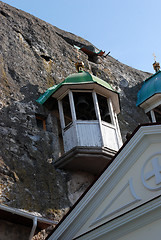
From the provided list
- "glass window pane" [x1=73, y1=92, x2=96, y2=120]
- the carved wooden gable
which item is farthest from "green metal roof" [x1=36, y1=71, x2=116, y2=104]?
the carved wooden gable

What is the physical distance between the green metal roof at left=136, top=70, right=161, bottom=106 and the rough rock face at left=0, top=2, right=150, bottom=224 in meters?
0.83

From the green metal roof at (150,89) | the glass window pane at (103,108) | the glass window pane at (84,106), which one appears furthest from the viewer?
the green metal roof at (150,89)

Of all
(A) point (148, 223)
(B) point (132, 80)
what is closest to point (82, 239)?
(A) point (148, 223)

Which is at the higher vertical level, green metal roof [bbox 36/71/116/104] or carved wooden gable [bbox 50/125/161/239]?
green metal roof [bbox 36/71/116/104]

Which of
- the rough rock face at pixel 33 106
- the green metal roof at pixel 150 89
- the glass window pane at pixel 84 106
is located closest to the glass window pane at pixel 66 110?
the glass window pane at pixel 84 106

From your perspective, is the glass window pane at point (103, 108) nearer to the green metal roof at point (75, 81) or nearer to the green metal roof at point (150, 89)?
the green metal roof at point (75, 81)

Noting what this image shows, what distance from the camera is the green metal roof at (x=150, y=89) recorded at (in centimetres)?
1786

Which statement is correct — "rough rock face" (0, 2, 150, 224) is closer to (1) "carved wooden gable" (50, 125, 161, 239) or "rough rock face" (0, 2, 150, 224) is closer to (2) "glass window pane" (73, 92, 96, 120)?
(2) "glass window pane" (73, 92, 96, 120)

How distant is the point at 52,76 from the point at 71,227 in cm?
849

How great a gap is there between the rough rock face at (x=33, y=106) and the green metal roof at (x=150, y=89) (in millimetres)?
832

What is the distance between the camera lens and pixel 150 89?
717 inches

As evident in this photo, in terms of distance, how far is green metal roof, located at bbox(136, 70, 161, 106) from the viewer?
58.6 ft

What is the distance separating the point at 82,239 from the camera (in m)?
8.40

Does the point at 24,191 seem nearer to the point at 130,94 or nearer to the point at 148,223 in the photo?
the point at 148,223
